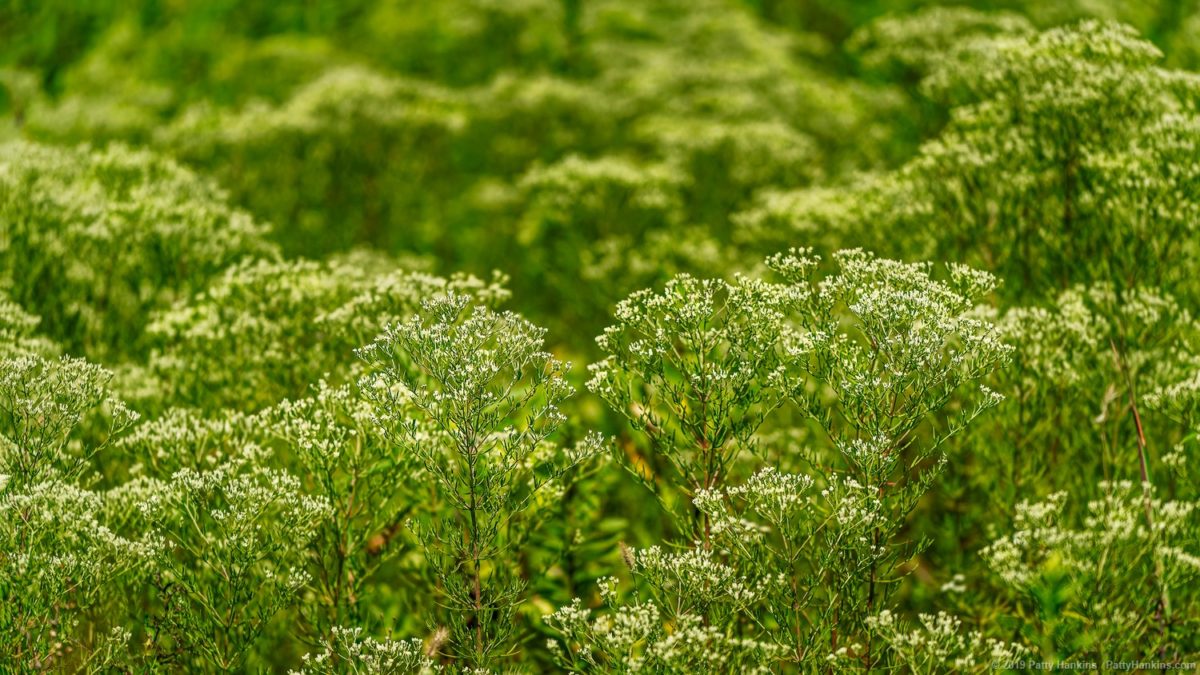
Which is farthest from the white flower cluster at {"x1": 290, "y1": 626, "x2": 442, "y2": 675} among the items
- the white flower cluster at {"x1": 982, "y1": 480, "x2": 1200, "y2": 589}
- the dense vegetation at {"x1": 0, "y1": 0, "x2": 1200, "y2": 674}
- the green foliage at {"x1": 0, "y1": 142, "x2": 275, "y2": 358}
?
the green foliage at {"x1": 0, "y1": 142, "x2": 275, "y2": 358}

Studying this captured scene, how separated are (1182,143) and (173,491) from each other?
10.3 meters

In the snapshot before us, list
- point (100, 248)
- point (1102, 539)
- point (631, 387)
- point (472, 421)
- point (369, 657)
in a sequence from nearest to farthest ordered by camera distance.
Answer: point (369, 657)
point (1102, 539)
point (472, 421)
point (631, 387)
point (100, 248)

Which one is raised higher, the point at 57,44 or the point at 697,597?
the point at 697,597

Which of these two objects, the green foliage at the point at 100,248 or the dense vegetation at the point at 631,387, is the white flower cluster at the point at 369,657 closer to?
the dense vegetation at the point at 631,387

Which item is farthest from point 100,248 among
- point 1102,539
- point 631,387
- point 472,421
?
point 1102,539

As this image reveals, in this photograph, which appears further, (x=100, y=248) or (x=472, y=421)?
(x=100, y=248)

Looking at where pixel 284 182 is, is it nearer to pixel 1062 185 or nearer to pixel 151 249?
→ pixel 151 249

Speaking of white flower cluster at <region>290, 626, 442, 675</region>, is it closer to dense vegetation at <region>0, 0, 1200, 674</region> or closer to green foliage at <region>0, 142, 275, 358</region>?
dense vegetation at <region>0, 0, 1200, 674</region>

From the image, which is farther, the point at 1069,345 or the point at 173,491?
the point at 1069,345

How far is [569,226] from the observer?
1614 centimetres

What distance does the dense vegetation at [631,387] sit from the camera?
247 inches

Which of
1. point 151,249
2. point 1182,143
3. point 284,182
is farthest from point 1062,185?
point 284,182

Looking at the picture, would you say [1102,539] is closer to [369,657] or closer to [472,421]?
[472,421]

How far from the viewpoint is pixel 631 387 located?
750cm
